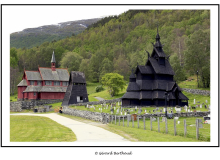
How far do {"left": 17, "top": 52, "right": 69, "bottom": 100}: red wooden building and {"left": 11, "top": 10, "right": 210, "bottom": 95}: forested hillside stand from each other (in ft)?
80.5

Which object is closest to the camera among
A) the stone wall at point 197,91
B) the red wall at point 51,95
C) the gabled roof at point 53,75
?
the stone wall at point 197,91

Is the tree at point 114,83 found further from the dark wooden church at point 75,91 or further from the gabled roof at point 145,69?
the gabled roof at point 145,69

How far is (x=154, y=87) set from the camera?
50.6 metres

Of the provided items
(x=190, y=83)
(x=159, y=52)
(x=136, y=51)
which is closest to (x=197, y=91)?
(x=190, y=83)

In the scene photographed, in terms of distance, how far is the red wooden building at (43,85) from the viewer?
238 ft

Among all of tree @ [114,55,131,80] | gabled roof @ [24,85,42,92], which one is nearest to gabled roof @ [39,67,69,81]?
gabled roof @ [24,85,42,92]

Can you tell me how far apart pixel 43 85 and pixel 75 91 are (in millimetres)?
17963

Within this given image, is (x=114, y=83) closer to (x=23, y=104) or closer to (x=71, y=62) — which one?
(x=23, y=104)

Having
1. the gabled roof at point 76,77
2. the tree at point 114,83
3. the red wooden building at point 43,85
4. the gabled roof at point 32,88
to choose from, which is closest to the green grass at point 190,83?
the tree at point 114,83

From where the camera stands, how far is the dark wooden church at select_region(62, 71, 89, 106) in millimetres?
59741

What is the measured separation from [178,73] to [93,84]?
4756cm

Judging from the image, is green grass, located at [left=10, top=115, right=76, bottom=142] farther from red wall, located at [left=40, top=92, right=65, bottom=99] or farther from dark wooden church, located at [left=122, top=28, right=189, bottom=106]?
red wall, located at [left=40, top=92, right=65, bottom=99]

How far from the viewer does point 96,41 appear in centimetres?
18562

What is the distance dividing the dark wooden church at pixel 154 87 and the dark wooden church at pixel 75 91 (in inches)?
555
